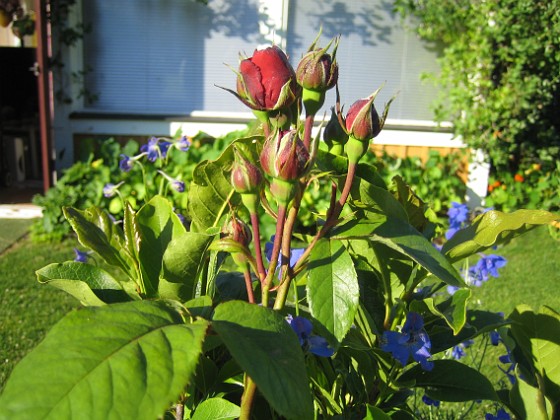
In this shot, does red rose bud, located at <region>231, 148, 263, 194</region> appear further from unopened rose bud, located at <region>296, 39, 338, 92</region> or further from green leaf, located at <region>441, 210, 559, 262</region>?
green leaf, located at <region>441, 210, 559, 262</region>

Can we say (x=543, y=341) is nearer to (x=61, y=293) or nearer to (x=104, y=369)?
(x=104, y=369)

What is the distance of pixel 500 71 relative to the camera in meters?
5.05

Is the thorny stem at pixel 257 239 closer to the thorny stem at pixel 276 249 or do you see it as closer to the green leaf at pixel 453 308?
the thorny stem at pixel 276 249

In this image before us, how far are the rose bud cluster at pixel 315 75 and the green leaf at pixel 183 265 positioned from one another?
0.21 meters

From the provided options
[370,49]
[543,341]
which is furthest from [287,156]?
[370,49]

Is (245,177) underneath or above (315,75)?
underneath

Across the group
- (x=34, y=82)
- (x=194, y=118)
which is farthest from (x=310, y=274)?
(x=34, y=82)

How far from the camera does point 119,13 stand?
520 centimetres

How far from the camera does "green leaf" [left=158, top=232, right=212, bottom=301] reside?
0.77m

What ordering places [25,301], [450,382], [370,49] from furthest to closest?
[370,49]
[25,301]
[450,382]

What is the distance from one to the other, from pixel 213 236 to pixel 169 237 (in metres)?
0.18

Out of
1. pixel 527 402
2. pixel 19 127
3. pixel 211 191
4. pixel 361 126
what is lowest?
pixel 19 127

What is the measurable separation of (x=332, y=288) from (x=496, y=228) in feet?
0.93

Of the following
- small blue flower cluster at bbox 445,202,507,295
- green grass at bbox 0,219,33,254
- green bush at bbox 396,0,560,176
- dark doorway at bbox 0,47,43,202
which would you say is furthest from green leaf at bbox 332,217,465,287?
dark doorway at bbox 0,47,43,202
